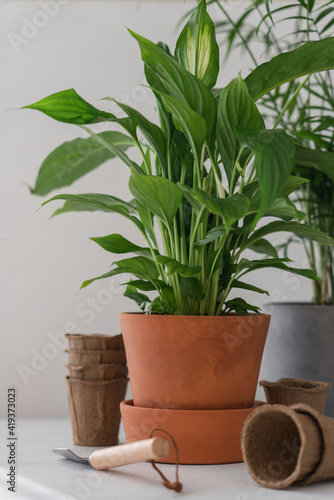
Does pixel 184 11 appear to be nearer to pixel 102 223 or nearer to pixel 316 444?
pixel 102 223

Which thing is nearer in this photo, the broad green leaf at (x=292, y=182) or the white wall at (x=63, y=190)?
the broad green leaf at (x=292, y=182)

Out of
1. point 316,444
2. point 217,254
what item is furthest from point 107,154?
point 316,444

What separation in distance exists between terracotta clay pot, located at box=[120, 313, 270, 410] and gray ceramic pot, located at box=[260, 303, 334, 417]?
0.30 m

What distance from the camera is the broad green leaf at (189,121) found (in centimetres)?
91

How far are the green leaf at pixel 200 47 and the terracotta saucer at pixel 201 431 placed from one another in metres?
0.60

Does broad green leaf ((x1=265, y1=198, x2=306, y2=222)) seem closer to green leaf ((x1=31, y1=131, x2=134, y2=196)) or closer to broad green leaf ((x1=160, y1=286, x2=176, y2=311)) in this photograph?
broad green leaf ((x1=160, y1=286, x2=176, y2=311))

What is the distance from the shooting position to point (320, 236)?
106 cm

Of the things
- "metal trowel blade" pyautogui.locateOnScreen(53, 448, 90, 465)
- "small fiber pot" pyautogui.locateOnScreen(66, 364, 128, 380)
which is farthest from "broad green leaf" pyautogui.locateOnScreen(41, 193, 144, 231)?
"metal trowel blade" pyautogui.locateOnScreen(53, 448, 90, 465)

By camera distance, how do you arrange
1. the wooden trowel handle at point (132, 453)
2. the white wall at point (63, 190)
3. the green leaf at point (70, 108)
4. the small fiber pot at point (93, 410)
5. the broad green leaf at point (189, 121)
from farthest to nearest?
1. the white wall at point (63, 190)
2. the small fiber pot at point (93, 410)
3. the green leaf at point (70, 108)
4. the broad green leaf at point (189, 121)
5. the wooden trowel handle at point (132, 453)

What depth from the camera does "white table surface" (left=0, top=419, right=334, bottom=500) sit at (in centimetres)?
81

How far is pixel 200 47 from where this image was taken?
105cm

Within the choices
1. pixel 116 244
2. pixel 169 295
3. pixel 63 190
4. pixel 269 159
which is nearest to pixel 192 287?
pixel 169 295

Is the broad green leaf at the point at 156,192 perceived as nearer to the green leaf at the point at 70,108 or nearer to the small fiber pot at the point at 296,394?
the green leaf at the point at 70,108

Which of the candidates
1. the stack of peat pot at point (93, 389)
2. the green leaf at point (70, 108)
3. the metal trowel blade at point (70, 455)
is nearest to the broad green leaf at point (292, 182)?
the green leaf at point (70, 108)
